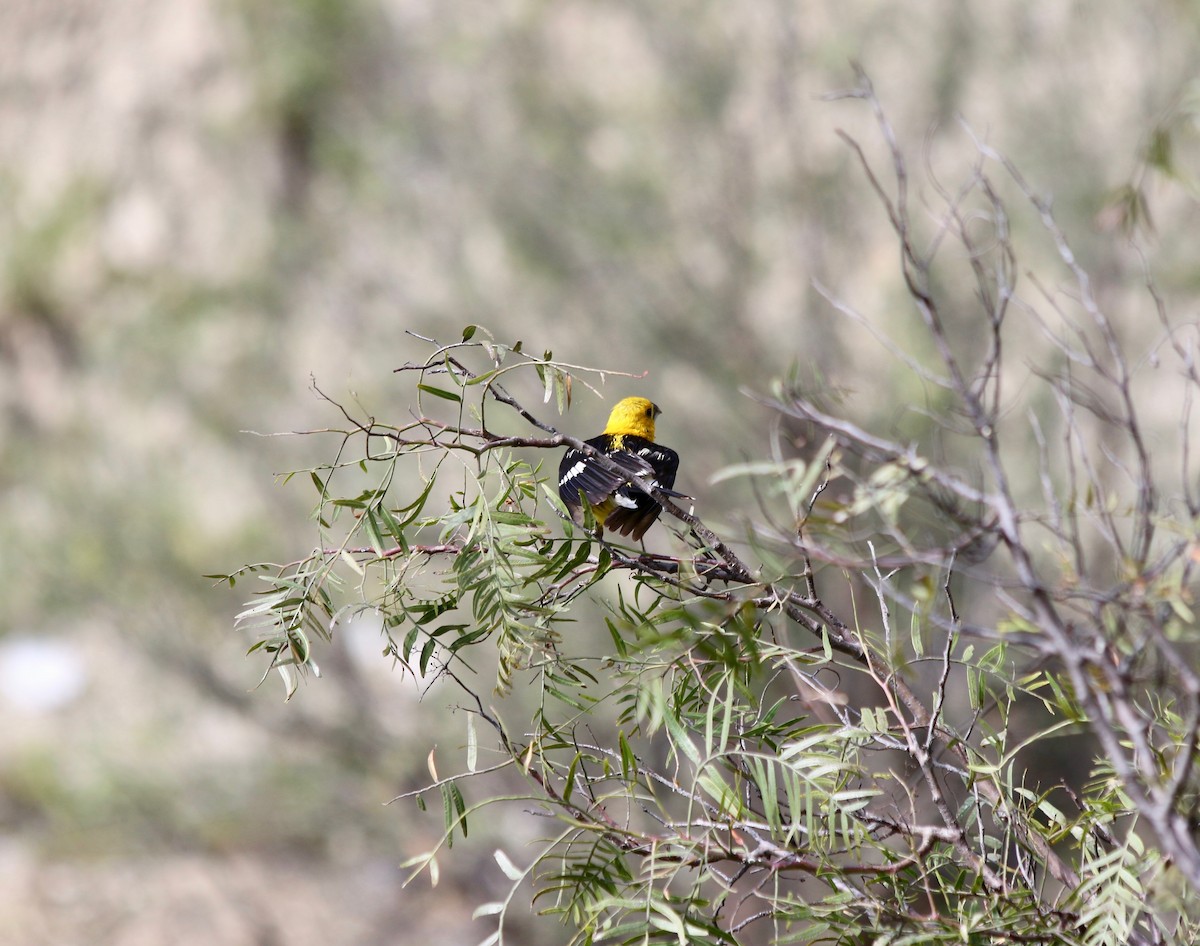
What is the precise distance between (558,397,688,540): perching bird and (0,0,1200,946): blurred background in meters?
2.28

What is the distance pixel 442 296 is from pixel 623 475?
509 centimetres

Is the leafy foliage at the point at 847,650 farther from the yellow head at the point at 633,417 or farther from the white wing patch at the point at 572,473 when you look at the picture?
the yellow head at the point at 633,417

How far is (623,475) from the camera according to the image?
119cm

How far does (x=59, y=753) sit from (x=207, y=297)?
3518 millimetres

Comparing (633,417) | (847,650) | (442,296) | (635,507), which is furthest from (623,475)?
(442,296)

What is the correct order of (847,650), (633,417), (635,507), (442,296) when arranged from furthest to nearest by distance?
(442,296)
(633,417)
(635,507)
(847,650)

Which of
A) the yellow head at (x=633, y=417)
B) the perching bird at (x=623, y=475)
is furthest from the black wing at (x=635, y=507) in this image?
the yellow head at (x=633, y=417)

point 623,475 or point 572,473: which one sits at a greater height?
point 572,473

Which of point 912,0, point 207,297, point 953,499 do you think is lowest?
point 953,499

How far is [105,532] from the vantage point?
19.2 feet

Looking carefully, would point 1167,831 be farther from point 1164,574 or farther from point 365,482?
point 365,482

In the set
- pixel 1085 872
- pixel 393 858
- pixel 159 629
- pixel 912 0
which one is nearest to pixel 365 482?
pixel 159 629

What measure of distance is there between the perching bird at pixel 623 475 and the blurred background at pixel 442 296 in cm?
228

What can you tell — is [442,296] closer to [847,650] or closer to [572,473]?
[572,473]
